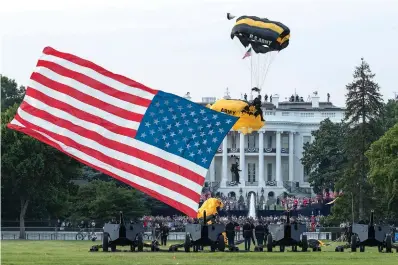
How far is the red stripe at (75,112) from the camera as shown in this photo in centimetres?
3262

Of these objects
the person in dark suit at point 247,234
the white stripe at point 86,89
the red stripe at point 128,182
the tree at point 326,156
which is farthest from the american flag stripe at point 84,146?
the tree at point 326,156

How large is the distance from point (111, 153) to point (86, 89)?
142cm

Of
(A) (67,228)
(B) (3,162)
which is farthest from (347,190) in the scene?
(B) (3,162)

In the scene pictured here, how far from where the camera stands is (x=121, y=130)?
1308 inches

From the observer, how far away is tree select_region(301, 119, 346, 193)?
166 m

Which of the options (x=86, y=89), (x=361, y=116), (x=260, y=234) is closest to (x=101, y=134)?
(x=86, y=89)

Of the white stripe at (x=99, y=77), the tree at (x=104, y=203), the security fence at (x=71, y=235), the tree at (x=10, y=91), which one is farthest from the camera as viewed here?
the tree at (x=10, y=91)

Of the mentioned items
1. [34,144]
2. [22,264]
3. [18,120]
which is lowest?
[22,264]

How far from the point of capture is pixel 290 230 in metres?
51.6

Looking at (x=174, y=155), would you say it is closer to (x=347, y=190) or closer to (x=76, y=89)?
(x=76, y=89)

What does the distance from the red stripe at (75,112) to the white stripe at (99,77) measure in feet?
2.41

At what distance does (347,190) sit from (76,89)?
81.7 m

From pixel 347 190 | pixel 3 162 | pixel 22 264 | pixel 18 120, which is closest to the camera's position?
pixel 18 120

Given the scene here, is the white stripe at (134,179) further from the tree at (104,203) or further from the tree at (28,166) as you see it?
the tree at (104,203)
